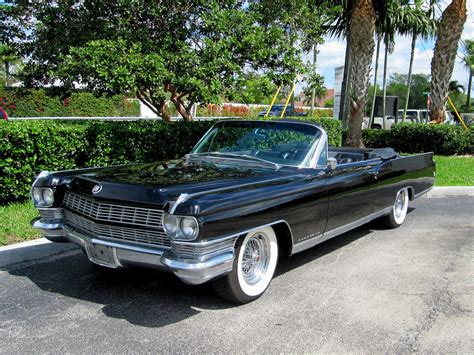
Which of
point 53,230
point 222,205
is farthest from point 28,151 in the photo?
point 222,205

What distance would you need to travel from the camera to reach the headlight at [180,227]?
3.41 metres

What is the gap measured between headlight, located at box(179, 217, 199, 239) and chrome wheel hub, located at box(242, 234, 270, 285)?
78cm

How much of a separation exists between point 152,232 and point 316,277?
190 centimetres

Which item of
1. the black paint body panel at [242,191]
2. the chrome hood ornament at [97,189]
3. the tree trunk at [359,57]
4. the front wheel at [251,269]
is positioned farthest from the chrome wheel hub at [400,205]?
the tree trunk at [359,57]

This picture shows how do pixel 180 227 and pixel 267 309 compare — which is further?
pixel 267 309

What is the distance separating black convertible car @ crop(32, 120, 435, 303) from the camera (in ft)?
11.5

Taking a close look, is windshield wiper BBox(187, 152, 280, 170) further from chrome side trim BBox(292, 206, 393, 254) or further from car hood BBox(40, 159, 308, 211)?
chrome side trim BBox(292, 206, 393, 254)

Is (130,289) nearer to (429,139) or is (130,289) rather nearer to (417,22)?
(429,139)

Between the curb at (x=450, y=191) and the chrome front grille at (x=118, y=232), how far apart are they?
24.4ft

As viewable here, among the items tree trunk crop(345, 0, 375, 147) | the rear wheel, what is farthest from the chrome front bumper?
tree trunk crop(345, 0, 375, 147)

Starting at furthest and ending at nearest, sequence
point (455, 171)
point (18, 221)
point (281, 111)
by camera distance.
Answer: point (281, 111)
point (455, 171)
point (18, 221)

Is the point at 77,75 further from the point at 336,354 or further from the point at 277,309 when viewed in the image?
the point at 336,354

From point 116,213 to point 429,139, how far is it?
13.8m

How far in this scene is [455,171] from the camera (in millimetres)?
11852
